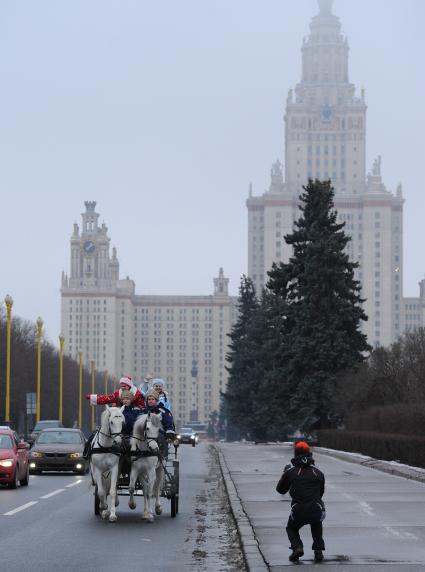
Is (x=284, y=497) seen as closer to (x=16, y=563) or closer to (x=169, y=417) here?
(x=169, y=417)

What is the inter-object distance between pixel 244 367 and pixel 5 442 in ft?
302

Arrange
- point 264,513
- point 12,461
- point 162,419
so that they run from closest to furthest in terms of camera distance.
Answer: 1. point 162,419
2. point 264,513
3. point 12,461

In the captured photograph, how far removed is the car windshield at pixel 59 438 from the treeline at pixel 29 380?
61488mm

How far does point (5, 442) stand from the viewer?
105 feet

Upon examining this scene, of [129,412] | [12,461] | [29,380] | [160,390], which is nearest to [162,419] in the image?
[160,390]

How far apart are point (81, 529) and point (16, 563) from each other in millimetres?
4590

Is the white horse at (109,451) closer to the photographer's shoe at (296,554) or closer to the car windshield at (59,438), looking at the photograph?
the photographer's shoe at (296,554)

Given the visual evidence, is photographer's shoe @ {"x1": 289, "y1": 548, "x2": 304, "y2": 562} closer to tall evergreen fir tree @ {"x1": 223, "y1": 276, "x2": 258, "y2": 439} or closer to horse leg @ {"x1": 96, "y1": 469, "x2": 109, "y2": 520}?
horse leg @ {"x1": 96, "y1": 469, "x2": 109, "y2": 520}

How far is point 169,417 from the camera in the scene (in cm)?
2234

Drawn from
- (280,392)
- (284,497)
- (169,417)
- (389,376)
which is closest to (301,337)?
(280,392)

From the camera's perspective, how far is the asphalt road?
52.1 feet

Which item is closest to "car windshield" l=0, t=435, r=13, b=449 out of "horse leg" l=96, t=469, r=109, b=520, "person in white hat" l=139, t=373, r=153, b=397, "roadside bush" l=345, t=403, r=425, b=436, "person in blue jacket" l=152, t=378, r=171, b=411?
"person in white hat" l=139, t=373, r=153, b=397

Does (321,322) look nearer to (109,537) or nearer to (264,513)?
(264,513)

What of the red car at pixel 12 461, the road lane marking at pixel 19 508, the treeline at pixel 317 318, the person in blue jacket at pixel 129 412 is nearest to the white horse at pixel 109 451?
the person in blue jacket at pixel 129 412
